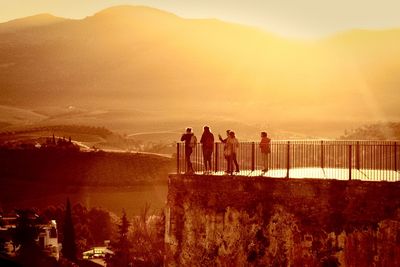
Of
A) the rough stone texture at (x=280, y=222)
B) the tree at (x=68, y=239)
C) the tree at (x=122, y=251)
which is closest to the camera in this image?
the rough stone texture at (x=280, y=222)

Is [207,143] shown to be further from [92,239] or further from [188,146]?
[92,239]

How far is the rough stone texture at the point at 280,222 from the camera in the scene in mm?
18219

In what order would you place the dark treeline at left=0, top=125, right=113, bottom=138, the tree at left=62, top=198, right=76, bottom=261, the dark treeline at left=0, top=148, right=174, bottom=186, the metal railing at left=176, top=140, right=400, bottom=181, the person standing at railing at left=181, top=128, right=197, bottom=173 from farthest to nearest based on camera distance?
the dark treeline at left=0, top=125, right=113, bottom=138 → the dark treeline at left=0, top=148, right=174, bottom=186 → the tree at left=62, top=198, right=76, bottom=261 → the person standing at railing at left=181, top=128, right=197, bottom=173 → the metal railing at left=176, top=140, right=400, bottom=181

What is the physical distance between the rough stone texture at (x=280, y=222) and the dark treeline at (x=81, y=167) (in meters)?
62.5

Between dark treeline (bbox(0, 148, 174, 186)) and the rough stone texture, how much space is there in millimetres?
62493

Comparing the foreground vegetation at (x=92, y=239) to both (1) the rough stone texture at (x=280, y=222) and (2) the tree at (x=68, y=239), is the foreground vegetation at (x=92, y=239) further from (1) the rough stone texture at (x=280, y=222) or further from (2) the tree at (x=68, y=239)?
(1) the rough stone texture at (x=280, y=222)

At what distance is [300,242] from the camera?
19531 millimetres

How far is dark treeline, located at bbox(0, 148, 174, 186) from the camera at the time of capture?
86375 mm

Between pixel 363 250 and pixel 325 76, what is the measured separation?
178767 millimetres

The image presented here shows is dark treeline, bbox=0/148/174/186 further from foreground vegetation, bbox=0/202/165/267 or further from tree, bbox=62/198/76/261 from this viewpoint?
tree, bbox=62/198/76/261

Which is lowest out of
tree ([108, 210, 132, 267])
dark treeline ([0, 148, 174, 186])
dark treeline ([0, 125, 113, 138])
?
tree ([108, 210, 132, 267])

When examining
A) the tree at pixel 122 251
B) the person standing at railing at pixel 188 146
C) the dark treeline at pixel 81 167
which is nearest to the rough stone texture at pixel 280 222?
the person standing at railing at pixel 188 146

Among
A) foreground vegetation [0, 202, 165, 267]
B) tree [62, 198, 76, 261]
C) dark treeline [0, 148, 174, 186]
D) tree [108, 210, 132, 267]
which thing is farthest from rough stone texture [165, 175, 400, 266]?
dark treeline [0, 148, 174, 186]

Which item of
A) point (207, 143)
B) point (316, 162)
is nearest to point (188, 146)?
point (207, 143)
